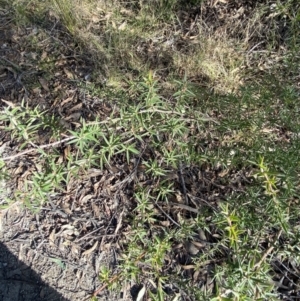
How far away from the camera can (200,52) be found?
10.6ft

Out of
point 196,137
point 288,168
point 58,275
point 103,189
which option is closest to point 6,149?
point 103,189

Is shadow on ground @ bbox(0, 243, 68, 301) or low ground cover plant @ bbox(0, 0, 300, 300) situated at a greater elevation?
low ground cover plant @ bbox(0, 0, 300, 300)

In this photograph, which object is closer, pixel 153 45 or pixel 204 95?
pixel 204 95

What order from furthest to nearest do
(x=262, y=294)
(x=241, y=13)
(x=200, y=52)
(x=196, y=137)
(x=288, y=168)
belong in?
(x=241, y=13) → (x=200, y=52) → (x=196, y=137) → (x=288, y=168) → (x=262, y=294)

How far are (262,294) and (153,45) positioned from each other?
89.0 inches

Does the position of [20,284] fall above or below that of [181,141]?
below

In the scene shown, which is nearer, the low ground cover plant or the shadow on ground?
the low ground cover plant

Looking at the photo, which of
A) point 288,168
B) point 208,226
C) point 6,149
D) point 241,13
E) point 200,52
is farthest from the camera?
point 241,13

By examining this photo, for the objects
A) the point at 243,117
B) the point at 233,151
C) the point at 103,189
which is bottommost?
the point at 103,189

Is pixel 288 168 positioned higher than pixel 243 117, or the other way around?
pixel 288 168

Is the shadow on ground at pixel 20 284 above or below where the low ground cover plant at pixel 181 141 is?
below

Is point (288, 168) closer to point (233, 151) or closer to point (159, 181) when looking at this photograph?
point (233, 151)

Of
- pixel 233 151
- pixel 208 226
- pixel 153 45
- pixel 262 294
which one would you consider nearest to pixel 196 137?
pixel 233 151

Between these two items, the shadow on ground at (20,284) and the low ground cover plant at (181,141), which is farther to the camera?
the shadow on ground at (20,284)
